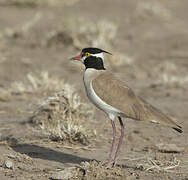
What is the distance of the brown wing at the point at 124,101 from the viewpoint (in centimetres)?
531

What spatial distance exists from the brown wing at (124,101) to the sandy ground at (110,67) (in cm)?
50

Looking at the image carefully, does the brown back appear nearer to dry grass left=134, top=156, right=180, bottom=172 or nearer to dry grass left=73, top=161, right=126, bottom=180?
dry grass left=134, top=156, right=180, bottom=172

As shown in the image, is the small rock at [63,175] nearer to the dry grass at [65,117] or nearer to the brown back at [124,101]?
the brown back at [124,101]

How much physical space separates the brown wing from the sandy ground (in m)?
0.50

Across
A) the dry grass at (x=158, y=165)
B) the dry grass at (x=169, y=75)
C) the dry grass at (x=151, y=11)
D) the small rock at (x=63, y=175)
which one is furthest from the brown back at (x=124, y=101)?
the dry grass at (x=151, y=11)

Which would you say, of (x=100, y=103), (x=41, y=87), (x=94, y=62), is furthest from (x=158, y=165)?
(x=41, y=87)

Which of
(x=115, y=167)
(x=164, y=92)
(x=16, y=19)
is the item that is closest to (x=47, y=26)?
(x=16, y=19)

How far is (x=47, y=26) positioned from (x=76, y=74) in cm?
433

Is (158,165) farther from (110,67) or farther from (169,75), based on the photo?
(110,67)

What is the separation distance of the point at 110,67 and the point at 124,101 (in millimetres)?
6333

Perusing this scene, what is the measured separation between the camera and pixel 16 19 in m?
15.4

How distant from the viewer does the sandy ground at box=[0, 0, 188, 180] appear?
552cm

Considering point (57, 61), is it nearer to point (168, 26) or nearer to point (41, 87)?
point (41, 87)

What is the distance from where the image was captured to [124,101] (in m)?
5.42
